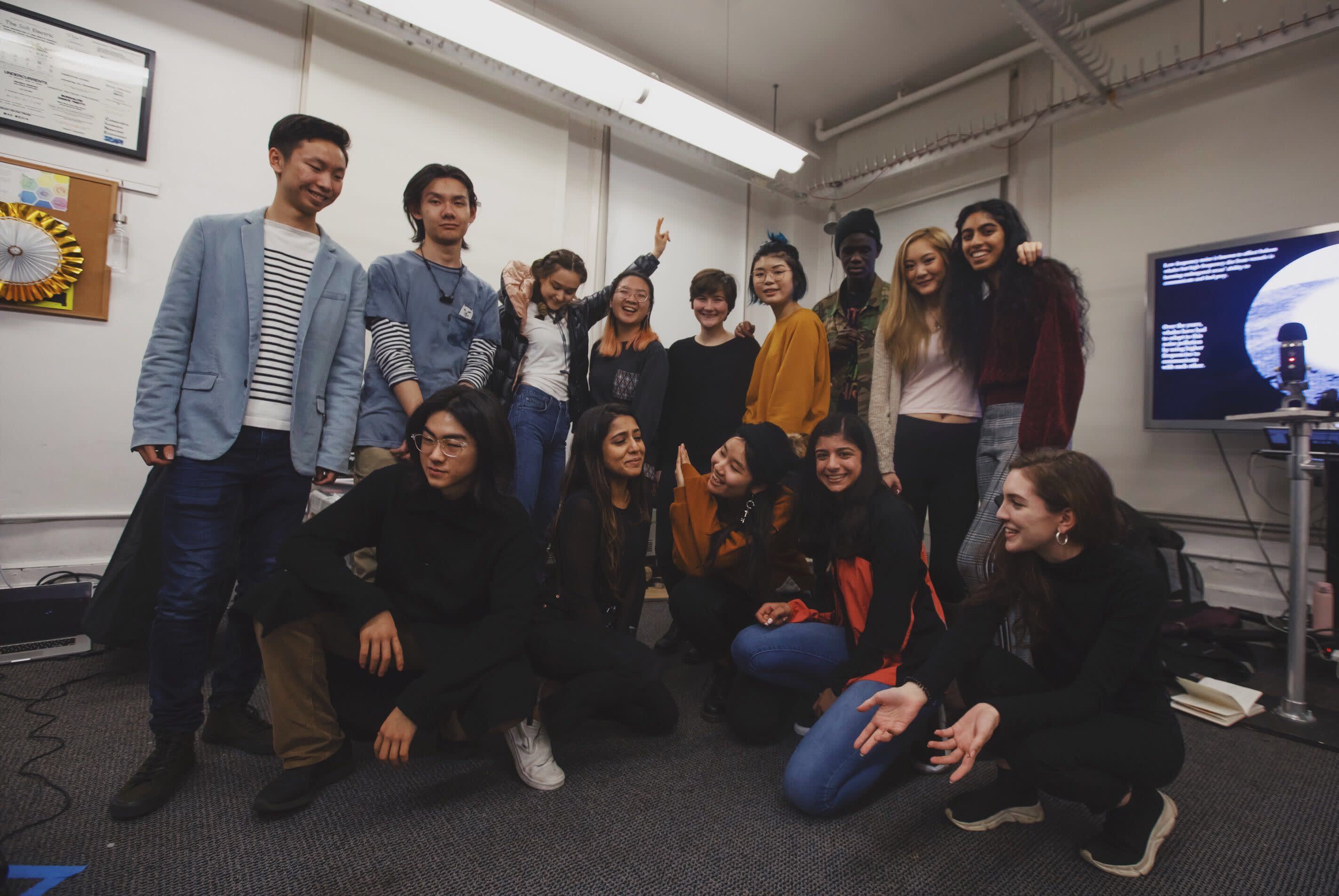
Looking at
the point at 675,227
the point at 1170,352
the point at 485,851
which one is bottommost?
the point at 485,851

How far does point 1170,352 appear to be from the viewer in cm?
300

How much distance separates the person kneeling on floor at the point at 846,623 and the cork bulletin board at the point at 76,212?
2.81 meters

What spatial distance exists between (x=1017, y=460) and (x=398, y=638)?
4.44ft

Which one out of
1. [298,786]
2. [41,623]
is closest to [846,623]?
[298,786]

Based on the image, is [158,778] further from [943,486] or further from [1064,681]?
[943,486]

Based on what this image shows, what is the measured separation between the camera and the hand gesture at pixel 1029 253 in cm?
179

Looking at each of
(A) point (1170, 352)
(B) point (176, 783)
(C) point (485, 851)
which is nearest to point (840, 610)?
(C) point (485, 851)

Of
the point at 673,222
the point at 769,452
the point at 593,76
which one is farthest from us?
the point at 673,222

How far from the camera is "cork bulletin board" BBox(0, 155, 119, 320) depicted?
7.70 ft

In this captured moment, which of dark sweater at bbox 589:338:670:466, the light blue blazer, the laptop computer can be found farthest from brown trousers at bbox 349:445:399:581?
the laptop computer

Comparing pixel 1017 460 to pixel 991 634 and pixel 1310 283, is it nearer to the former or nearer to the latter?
pixel 991 634

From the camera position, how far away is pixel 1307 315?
2650 mm

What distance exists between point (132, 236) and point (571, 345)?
74.1 inches

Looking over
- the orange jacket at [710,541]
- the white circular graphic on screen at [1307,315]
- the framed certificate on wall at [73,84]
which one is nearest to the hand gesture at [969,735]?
the orange jacket at [710,541]
